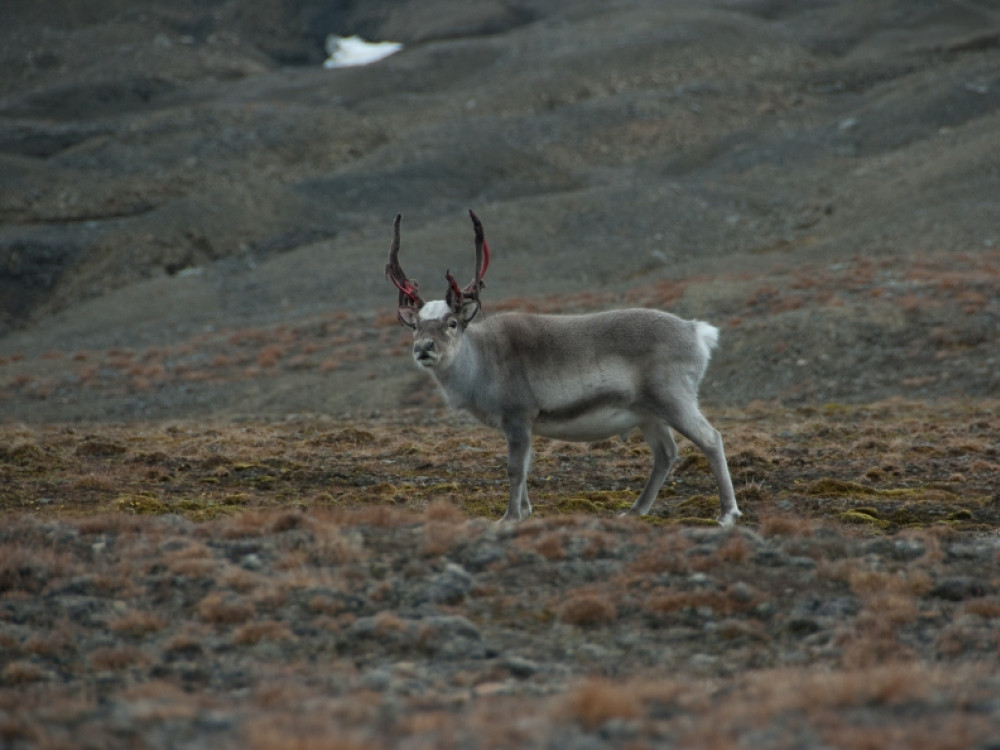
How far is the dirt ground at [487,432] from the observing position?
8.43 metres

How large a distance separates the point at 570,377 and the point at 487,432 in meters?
11.9

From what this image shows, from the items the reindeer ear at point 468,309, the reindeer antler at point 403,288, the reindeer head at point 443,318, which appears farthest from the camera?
the reindeer antler at point 403,288

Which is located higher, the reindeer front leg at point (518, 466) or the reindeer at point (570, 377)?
the reindeer at point (570, 377)

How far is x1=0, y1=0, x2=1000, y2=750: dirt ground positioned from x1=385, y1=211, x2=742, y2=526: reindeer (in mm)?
Result: 1409

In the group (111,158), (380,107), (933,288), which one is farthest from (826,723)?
(380,107)

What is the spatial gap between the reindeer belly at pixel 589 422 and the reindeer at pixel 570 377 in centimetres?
1

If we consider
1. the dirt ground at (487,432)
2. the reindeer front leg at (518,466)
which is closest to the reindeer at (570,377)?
the reindeer front leg at (518,466)

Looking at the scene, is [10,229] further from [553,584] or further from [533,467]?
[553,584]

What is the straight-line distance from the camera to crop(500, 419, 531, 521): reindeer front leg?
14094mm

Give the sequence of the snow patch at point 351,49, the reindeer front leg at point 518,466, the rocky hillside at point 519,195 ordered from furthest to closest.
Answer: the snow patch at point 351,49
the rocky hillside at point 519,195
the reindeer front leg at point 518,466

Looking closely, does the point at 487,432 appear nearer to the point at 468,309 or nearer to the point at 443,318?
the point at 468,309

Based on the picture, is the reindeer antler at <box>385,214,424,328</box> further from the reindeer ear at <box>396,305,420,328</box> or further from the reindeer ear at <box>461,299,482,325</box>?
the reindeer ear at <box>461,299,482,325</box>

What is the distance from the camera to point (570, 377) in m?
14.4

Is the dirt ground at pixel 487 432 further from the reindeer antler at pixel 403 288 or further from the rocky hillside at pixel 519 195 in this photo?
the reindeer antler at pixel 403 288
